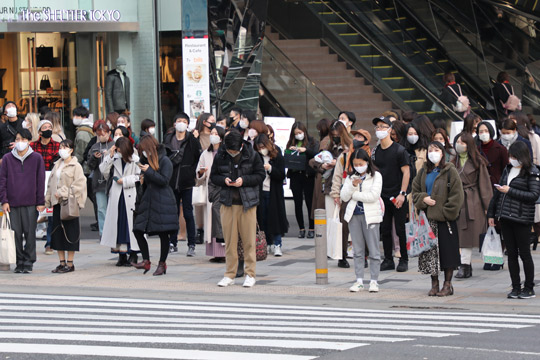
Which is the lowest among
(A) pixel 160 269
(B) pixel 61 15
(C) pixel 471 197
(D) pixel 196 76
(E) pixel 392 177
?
(A) pixel 160 269

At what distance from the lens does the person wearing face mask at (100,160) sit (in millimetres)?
16609

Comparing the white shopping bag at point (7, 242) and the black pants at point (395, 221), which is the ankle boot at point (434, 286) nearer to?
the black pants at point (395, 221)

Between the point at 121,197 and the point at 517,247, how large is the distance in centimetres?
563

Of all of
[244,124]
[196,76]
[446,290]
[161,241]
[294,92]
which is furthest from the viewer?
[294,92]

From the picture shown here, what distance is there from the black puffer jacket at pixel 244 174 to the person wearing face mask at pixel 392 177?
190cm

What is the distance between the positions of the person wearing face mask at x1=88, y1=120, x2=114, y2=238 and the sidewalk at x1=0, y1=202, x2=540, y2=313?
0.79 metres

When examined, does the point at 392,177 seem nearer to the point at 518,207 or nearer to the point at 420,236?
the point at 420,236

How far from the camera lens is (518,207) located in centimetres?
1244

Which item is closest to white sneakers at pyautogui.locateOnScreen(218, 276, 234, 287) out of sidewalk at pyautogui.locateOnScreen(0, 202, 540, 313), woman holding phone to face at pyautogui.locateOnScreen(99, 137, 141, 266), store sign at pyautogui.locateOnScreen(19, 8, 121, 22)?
sidewalk at pyautogui.locateOnScreen(0, 202, 540, 313)

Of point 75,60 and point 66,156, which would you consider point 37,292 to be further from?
point 75,60

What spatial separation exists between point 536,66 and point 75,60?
10.9 meters

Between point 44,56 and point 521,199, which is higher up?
point 44,56

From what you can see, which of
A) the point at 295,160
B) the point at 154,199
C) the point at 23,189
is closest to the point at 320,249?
the point at 154,199

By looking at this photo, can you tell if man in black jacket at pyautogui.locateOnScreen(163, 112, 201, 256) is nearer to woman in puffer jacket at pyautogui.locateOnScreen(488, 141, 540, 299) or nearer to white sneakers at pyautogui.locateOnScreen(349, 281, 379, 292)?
white sneakers at pyautogui.locateOnScreen(349, 281, 379, 292)
